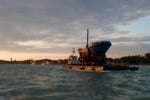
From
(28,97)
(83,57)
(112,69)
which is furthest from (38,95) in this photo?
(83,57)

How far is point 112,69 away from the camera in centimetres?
9469

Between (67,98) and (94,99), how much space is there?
2292 millimetres

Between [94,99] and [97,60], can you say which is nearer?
[94,99]

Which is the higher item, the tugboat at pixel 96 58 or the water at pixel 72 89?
the tugboat at pixel 96 58

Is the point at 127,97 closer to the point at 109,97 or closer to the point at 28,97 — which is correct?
the point at 109,97

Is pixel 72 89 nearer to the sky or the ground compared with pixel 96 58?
nearer to the ground

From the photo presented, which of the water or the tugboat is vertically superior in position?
the tugboat

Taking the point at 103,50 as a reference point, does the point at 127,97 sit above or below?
below

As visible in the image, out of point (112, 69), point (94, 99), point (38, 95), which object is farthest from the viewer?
point (112, 69)

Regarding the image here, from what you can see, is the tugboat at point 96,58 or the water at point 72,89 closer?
the water at point 72,89

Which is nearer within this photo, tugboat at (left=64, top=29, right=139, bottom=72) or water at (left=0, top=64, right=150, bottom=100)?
water at (left=0, top=64, right=150, bottom=100)

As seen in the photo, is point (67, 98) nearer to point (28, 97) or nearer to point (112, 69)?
point (28, 97)

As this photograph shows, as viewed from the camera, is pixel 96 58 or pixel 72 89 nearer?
pixel 72 89

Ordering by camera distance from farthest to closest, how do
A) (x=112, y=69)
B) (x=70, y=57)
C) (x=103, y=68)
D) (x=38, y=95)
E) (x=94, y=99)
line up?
(x=70, y=57)
(x=112, y=69)
(x=103, y=68)
(x=38, y=95)
(x=94, y=99)
